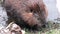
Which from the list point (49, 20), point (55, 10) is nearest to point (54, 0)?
point (55, 10)

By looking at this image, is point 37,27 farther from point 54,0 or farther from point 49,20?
point 54,0

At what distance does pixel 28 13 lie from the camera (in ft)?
16.6

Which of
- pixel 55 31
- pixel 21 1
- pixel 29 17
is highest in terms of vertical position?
pixel 21 1

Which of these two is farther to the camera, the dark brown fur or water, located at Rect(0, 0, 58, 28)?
water, located at Rect(0, 0, 58, 28)

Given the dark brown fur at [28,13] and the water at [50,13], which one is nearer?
the dark brown fur at [28,13]

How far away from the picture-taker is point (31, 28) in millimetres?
5207

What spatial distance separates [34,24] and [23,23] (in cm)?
25

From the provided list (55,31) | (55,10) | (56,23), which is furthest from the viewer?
(55,10)

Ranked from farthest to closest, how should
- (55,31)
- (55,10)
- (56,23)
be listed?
(55,10) < (56,23) < (55,31)

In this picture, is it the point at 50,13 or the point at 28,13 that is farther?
the point at 50,13

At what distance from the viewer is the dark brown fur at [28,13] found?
5051mm

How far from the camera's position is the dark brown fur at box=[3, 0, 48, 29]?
5.05 m

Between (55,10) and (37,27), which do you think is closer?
(37,27)

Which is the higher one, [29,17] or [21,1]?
[21,1]
